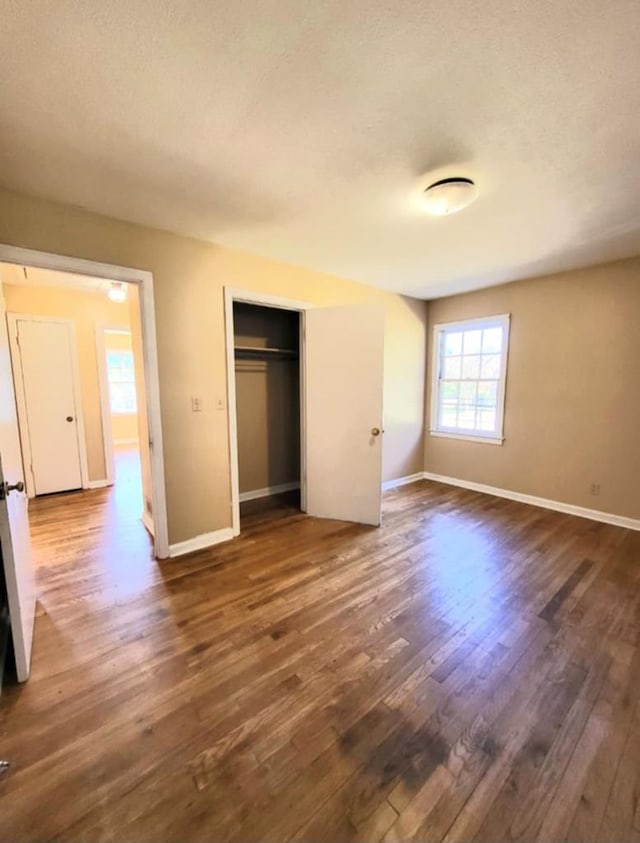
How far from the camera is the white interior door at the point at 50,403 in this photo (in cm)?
406

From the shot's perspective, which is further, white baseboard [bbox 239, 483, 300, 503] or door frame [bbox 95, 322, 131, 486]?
door frame [bbox 95, 322, 131, 486]

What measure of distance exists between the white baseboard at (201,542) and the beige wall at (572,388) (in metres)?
3.20

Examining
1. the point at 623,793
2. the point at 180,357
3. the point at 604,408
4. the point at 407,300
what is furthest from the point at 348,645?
the point at 407,300

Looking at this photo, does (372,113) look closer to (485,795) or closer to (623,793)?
Answer: (485,795)

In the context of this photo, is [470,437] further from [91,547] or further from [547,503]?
[91,547]

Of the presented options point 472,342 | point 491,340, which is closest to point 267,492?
point 472,342

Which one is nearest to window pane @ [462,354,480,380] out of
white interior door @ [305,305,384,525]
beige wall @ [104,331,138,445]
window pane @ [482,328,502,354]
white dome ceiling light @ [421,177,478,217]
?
window pane @ [482,328,502,354]

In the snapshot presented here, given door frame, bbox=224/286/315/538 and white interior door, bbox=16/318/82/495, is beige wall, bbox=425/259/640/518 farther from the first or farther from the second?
white interior door, bbox=16/318/82/495

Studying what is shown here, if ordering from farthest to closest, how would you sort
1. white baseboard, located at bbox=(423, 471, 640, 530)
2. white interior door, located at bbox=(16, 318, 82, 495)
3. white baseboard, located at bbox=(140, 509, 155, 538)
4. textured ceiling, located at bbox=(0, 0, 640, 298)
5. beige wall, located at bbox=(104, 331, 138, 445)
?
beige wall, located at bbox=(104, 331, 138, 445), white interior door, located at bbox=(16, 318, 82, 495), white baseboard, located at bbox=(423, 471, 640, 530), white baseboard, located at bbox=(140, 509, 155, 538), textured ceiling, located at bbox=(0, 0, 640, 298)

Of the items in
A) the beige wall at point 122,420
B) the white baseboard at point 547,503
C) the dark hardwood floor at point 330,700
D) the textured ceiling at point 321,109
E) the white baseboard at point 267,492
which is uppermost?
the textured ceiling at point 321,109

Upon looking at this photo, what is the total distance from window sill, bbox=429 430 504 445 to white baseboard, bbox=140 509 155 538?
3.66 metres

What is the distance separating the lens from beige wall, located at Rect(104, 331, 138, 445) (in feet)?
24.0

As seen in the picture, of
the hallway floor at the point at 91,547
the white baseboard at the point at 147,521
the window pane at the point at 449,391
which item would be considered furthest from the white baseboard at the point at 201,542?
the window pane at the point at 449,391

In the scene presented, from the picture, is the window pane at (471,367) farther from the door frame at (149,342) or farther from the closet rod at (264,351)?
the door frame at (149,342)
